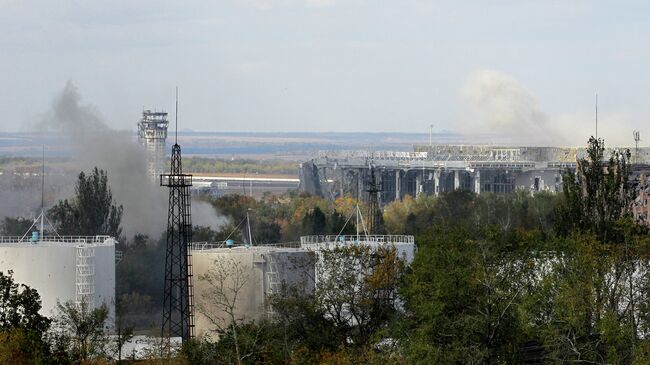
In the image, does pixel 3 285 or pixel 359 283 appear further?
pixel 359 283

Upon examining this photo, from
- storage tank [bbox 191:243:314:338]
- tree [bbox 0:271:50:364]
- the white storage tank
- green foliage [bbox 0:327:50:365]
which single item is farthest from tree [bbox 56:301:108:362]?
the white storage tank

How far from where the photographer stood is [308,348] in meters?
53.0

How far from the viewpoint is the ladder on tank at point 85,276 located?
2539 inches

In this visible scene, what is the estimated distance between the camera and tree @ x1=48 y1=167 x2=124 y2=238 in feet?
307

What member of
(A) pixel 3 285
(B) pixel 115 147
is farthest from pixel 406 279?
(B) pixel 115 147

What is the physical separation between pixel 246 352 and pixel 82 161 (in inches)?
2907

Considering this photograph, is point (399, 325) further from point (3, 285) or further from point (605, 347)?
point (3, 285)

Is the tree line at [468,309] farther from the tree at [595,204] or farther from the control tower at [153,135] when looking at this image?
the control tower at [153,135]

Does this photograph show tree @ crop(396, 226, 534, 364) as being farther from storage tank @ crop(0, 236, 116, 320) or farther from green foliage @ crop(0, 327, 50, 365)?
storage tank @ crop(0, 236, 116, 320)

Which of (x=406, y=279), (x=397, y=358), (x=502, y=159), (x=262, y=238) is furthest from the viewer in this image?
(x=502, y=159)

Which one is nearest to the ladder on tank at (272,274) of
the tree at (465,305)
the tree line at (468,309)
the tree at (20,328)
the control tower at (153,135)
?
the tree line at (468,309)

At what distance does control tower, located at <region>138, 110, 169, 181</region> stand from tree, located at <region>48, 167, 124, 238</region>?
39.8 meters

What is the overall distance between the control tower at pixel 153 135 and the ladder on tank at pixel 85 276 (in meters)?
71.2

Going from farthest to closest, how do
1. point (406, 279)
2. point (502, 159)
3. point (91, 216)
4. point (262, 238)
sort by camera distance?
point (502, 159), point (262, 238), point (91, 216), point (406, 279)
